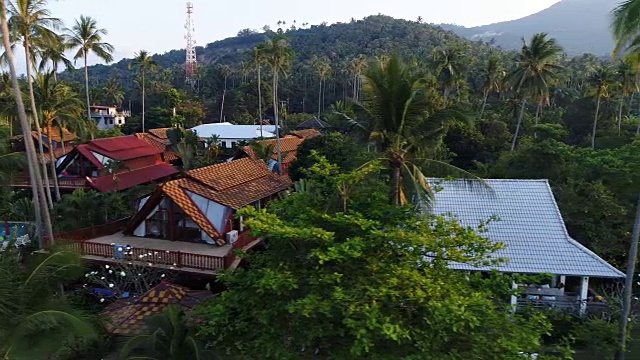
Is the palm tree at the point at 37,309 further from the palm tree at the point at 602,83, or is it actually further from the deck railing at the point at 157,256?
the palm tree at the point at 602,83

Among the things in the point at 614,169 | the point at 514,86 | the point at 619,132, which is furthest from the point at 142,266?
the point at 619,132

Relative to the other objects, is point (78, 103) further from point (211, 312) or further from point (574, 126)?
point (574, 126)

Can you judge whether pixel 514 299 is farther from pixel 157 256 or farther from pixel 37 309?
pixel 37 309

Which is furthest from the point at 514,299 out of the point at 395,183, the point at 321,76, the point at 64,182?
the point at 321,76

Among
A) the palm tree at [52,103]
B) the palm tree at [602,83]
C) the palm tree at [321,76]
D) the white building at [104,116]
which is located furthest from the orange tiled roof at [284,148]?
the palm tree at [321,76]

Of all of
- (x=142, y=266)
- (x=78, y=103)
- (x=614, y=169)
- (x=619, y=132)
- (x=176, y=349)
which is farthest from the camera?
(x=619, y=132)

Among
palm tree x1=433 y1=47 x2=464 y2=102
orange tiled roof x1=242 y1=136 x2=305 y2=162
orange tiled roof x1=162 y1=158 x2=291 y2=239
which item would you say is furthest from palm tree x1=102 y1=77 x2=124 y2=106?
orange tiled roof x1=162 y1=158 x2=291 y2=239
